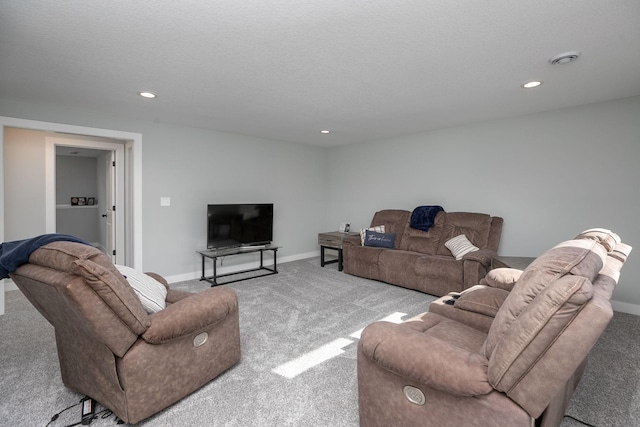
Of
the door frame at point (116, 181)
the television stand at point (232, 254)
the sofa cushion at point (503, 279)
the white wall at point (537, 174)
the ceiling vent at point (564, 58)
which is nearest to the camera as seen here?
the ceiling vent at point (564, 58)

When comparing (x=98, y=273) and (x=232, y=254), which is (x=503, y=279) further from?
(x=232, y=254)

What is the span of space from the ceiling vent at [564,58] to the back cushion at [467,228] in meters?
2.30

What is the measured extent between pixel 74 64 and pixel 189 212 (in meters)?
2.55

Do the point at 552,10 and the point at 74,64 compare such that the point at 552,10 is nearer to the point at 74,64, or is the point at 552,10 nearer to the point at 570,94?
the point at 570,94

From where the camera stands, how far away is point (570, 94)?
3176mm

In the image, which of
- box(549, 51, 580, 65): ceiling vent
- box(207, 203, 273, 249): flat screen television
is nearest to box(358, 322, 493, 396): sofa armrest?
box(549, 51, 580, 65): ceiling vent

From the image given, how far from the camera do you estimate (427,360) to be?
128cm

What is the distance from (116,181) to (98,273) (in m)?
4.12

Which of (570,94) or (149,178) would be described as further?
(149,178)

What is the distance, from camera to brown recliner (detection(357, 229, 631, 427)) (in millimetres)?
1028

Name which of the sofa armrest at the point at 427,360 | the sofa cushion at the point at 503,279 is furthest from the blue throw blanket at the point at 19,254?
the sofa cushion at the point at 503,279

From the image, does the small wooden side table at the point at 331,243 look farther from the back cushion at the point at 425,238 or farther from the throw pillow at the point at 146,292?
the throw pillow at the point at 146,292

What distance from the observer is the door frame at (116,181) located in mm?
4547

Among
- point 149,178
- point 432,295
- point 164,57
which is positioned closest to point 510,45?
point 164,57
